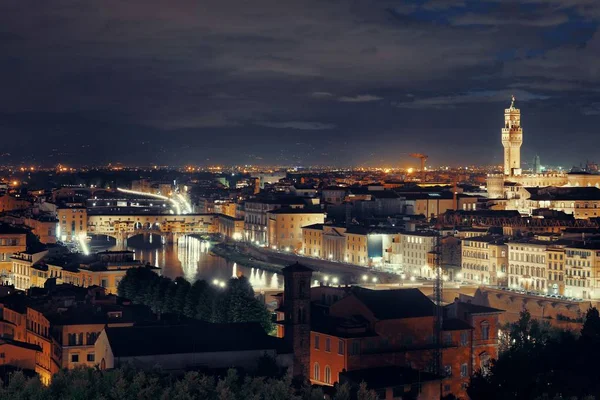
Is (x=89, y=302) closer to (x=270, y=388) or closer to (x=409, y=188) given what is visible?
(x=270, y=388)

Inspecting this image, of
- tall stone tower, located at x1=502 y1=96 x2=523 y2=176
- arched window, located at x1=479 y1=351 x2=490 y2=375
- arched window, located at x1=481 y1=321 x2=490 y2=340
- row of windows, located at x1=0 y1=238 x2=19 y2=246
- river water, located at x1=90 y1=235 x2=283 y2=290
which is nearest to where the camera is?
arched window, located at x1=479 y1=351 x2=490 y2=375

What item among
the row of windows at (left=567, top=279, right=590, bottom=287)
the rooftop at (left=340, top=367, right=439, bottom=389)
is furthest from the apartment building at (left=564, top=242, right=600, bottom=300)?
the rooftop at (left=340, top=367, right=439, bottom=389)

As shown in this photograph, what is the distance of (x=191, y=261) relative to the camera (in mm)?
34656

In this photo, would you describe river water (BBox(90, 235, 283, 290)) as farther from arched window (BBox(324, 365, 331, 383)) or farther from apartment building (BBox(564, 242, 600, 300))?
arched window (BBox(324, 365, 331, 383))

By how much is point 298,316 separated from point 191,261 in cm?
2069

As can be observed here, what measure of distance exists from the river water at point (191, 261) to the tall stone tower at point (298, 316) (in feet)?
37.3

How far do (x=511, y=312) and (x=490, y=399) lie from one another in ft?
35.7

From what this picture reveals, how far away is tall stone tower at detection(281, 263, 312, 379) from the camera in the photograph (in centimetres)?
1398

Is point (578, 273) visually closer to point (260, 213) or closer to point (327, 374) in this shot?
point (327, 374)

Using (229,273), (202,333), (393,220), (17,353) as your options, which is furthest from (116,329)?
(393,220)

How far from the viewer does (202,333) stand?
1360cm

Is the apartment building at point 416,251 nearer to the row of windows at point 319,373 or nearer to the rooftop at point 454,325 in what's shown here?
the rooftop at point 454,325

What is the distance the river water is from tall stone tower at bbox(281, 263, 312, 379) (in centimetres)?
1136

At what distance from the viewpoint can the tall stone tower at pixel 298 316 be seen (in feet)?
45.9
